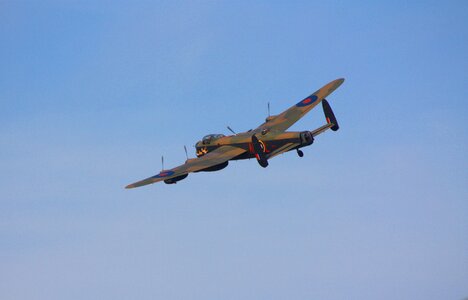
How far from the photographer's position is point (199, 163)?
75.3 m

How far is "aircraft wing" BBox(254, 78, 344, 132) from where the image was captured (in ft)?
268

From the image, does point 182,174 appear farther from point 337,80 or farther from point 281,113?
point 337,80

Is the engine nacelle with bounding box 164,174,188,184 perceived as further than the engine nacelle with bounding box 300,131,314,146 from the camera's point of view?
No

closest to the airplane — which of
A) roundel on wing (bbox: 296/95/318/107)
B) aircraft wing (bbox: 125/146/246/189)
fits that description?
aircraft wing (bbox: 125/146/246/189)

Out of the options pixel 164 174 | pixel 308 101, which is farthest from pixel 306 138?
pixel 164 174

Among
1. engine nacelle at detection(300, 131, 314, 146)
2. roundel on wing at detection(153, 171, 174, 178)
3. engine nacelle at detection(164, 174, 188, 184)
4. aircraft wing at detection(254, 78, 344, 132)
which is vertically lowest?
engine nacelle at detection(164, 174, 188, 184)

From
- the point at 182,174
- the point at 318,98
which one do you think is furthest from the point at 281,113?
the point at 182,174

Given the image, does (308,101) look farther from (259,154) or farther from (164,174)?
(164,174)

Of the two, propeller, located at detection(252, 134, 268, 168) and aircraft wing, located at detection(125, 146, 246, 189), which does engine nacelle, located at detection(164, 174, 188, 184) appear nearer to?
aircraft wing, located at detection(125, 146, 246, 189)

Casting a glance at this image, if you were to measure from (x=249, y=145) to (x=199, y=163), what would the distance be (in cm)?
501

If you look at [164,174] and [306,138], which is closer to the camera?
[164,174]

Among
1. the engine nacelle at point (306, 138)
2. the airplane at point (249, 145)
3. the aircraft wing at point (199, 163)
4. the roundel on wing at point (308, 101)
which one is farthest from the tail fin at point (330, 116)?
the aircraft wing at point (199, 163)

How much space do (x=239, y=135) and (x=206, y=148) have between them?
13.5 feet

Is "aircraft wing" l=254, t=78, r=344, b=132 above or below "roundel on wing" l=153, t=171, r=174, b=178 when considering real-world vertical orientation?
above
